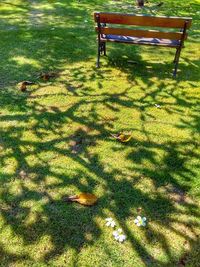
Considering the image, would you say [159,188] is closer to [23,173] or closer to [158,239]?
[158,239]

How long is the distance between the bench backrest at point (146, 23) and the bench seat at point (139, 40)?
150 millimetres

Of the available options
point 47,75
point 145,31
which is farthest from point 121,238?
point 145,31

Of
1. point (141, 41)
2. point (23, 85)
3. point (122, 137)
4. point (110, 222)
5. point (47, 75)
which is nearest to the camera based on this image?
point (110, 222)

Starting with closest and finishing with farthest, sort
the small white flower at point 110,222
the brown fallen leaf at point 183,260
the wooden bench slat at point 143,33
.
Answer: the brown fallen leaf at point 183,260
the small white flower at point 110,222
the wooden bench slat at point 143,33

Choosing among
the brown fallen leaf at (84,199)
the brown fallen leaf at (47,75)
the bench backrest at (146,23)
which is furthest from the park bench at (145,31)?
the brown fallen leaf at (84,199)

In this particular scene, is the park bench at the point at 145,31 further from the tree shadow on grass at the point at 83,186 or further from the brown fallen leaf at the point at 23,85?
the tree shadow on grass at the point at 83,186

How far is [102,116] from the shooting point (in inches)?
215

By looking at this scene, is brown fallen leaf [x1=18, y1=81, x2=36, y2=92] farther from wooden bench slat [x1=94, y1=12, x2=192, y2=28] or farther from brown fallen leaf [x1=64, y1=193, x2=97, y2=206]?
brown fallen leaf [x1=64, y1=193, x2=97, y2=206]

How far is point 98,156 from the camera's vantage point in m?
4.58

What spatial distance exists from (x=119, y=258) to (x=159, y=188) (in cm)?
111

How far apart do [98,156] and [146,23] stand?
3313 millimetres

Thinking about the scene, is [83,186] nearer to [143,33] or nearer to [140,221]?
[140,221]

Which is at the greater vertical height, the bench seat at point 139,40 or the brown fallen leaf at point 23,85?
the bench seat at point 139,40

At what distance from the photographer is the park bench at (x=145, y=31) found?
641 cm
